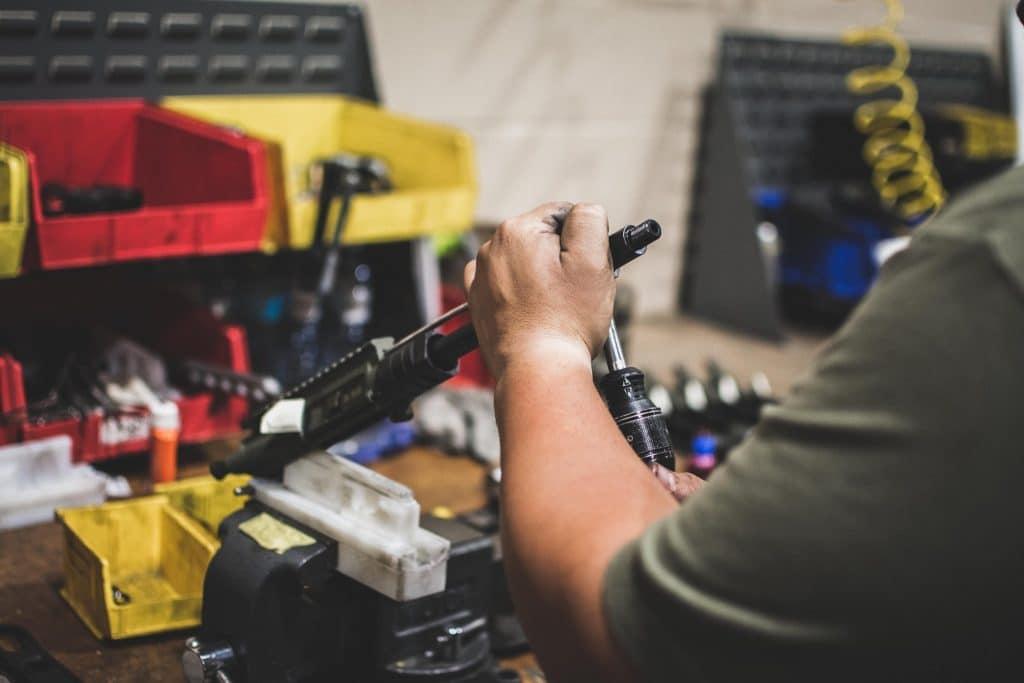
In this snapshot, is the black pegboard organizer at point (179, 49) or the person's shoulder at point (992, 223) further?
the black pegboard organizer at point (179, 49)

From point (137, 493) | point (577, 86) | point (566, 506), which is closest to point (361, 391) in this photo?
point (566, 506)

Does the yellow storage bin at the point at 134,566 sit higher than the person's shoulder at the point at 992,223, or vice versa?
the person's shoulder at the point at 992,223

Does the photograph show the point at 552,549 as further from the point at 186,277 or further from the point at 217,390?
the point at 186,277

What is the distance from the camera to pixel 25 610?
1.08m

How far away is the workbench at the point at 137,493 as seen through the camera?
101 centimetres

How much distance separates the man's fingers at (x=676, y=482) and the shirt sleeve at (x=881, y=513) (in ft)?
0.85

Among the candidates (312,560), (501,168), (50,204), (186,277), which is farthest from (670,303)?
(312,560)

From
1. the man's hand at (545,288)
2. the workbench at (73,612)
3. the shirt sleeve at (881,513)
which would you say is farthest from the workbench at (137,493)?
the shirt sleeve at (881,513)

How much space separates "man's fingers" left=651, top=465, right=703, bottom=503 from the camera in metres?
0.82

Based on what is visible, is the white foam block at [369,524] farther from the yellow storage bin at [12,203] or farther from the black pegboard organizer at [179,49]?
the black pegboard organizer at [179,49]

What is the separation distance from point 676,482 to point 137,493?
2.70 feet

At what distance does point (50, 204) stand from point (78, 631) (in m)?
0.60

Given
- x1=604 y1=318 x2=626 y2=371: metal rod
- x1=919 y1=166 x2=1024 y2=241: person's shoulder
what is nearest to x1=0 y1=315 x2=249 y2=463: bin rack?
x1=604 y1=318 x2=626 y2=371: metal rod

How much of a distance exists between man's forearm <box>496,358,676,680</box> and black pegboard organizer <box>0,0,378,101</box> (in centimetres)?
120
